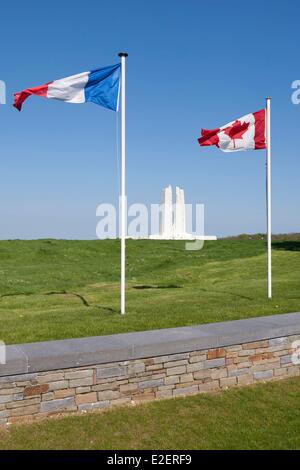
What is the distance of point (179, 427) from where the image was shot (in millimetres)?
5270

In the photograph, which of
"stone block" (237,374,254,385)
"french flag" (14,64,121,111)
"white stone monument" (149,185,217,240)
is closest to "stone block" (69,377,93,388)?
"stone block" (237,374,254,385)

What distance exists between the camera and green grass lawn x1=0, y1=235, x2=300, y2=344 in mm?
7902

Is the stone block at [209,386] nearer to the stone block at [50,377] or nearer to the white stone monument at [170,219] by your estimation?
the stone block at [50,377]

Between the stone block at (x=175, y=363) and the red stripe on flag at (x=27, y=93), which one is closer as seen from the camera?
the stone block at (x=175, y=363)

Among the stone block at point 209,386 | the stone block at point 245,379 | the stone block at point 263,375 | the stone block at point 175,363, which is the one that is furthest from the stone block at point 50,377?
the stone block at point 263,375

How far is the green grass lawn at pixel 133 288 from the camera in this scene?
25.9ft

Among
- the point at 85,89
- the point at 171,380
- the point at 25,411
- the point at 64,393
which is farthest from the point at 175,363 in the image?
the point at 85,89

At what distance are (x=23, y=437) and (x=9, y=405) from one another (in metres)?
0.38

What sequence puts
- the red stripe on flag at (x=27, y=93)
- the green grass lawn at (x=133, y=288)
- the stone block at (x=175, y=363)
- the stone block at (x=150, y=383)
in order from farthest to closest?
the red stripe on flag at (x=27, y=93)
the green grass lawn at (x=133, y=288)
the stone block at (x=175, y=363)
the stone block at (x=150, y=383)

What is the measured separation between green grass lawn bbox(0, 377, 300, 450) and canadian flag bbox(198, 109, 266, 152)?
20.8 ft

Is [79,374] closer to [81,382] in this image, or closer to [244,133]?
[81,382]

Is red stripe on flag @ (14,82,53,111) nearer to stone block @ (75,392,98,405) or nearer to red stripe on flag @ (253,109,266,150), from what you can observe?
red stripe on flag @ (253,109,266,150)

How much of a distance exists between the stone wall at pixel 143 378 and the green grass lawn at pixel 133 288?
1.40 m

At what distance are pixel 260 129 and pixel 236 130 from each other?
57cm
